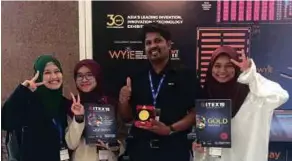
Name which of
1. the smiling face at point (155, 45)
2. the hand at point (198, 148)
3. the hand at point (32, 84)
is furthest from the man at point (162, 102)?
the hand at point (32, 84)

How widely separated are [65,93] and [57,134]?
54 cm

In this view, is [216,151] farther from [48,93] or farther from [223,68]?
[48,93]

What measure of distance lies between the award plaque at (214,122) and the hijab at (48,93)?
79 cm

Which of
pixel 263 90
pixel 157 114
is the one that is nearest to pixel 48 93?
pixel 157 114

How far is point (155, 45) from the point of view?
2.27 metres

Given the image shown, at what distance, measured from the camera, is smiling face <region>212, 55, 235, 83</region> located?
2164 mm

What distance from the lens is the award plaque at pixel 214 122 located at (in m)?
2.11

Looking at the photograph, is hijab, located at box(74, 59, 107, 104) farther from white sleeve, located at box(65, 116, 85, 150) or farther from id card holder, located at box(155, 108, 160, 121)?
id card holder, located at box(155, 108, 160, 121)

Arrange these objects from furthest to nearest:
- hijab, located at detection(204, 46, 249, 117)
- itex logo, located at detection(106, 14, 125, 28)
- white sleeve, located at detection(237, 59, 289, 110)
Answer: itex logo, located at detection(106, 14, 125, 28), hijab, located at detection(204, 46, 249, 117), white sleeve, located at detection(237, 59, 289, 110)

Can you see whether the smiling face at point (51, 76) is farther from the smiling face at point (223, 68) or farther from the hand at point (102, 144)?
the smiling face at point (223, 68)

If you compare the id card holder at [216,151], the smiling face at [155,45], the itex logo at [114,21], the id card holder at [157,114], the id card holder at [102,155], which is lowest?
the id card holder at [102,155]

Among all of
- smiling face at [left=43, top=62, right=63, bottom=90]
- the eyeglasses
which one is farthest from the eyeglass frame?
smiling face at [left=43, top=62, right=63, bottom=90]

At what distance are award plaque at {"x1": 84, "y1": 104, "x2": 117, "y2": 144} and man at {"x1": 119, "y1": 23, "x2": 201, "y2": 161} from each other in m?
0.13

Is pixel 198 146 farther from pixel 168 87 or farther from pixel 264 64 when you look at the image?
pixel 264 64
